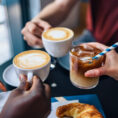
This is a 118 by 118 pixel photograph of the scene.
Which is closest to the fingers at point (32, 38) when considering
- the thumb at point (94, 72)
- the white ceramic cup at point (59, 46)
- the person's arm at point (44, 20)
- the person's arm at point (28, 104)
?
the person's arm at point (44, 20)

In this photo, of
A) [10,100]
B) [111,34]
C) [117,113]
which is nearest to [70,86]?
[117,113]

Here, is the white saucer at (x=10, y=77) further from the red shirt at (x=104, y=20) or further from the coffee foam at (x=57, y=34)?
the red shirt at (x=104, y=20)

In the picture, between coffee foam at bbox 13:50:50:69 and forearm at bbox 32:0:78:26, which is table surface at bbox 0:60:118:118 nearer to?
coffee foam at bbox 13:50:50:69

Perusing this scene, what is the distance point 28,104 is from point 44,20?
0.68 m

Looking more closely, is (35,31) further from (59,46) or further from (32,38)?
(59,46)

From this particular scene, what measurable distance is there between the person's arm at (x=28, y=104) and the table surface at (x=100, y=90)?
0.23 m

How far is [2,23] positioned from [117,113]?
5.16 feet

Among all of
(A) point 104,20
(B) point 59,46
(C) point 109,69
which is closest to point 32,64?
(B) point 59,46

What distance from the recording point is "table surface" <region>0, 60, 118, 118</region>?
587 millimetres

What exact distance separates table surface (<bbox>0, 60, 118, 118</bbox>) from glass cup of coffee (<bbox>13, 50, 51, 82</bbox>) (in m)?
0.11

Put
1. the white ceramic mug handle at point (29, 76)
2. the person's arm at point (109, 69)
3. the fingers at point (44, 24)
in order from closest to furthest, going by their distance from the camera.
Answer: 1. the white ceramic mug handle at point (29, 76)
2. the person's arm at point (109, 69)
3. the fingers at point (44, 24)

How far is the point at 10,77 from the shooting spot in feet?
2.20

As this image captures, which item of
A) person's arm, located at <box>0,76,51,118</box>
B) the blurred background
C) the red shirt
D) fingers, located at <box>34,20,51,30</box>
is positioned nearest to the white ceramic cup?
fingers, located at <box>34,20,51,30</box>

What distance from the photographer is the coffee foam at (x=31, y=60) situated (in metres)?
0.55
